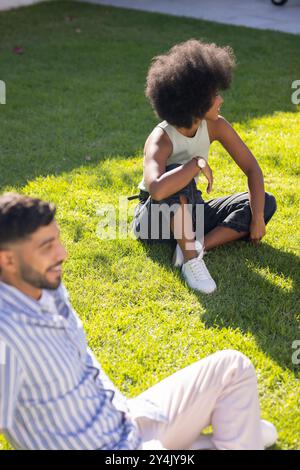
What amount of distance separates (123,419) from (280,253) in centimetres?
188

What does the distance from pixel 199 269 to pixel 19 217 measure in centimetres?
169

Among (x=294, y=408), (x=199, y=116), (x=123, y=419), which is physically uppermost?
(x=199, y=116)

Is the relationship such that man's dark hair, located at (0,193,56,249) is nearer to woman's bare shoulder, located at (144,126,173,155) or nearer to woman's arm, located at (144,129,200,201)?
woman's arm, located at (144,129,200,201)

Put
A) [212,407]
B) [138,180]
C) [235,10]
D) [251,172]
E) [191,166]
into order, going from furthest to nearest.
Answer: [235,10] → [138,180] → [251,172] → [191,166] → [212,407]

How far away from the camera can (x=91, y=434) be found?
6.18ft

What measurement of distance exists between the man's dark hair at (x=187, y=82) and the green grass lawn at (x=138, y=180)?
0.79 m

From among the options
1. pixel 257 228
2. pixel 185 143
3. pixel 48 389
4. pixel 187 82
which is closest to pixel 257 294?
pixel 257 228

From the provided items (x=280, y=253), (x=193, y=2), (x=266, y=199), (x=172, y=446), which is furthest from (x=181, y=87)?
(x=193, y=2)

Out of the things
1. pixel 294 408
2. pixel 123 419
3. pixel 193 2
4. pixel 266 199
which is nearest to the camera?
pixel 123 419

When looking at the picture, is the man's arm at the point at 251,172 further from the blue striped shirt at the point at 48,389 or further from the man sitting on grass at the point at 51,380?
the blue striped shirt at the point at 48,389

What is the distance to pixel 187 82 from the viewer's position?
10.9ft

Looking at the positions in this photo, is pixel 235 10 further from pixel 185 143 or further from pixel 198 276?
pixel 198 276

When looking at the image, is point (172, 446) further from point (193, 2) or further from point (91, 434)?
point (193, 2)

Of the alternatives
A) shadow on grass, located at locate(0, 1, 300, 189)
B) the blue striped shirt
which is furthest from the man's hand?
the blue striped shirt
